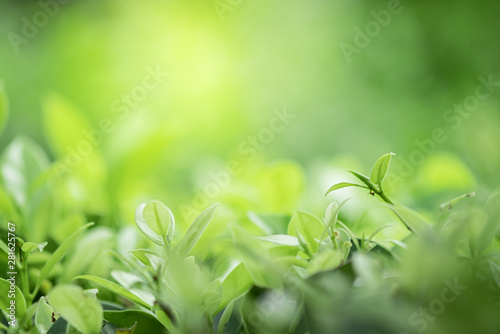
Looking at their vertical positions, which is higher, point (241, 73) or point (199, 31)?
point (199, 31)

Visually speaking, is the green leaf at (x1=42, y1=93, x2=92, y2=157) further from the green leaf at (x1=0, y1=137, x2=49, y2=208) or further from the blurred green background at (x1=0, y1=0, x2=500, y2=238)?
the blurred green background at (x1=0, y1=0, x2=500, y2=238)

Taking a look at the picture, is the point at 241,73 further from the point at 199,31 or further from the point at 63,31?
the point at 63,31

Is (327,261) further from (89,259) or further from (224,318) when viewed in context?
(89,259)

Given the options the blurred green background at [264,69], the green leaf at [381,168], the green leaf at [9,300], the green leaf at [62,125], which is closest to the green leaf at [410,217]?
the green leaf at [381,168]

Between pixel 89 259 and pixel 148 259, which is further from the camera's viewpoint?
pixel 89 259

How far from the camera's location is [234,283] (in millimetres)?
318

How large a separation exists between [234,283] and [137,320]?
7cm

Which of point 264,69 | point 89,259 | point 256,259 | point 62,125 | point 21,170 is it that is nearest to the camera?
point 256,259

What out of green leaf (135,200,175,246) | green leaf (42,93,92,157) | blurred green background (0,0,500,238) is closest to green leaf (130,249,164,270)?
green leaf (135,200,175,246)

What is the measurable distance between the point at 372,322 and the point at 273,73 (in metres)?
2.22

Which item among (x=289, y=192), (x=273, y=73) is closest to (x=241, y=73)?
(x=273, y=73)

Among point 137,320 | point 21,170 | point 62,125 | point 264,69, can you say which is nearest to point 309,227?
point 137,320

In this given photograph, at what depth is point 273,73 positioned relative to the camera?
7.80 feet

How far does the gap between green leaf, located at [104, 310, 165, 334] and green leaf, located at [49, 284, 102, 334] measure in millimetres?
32
